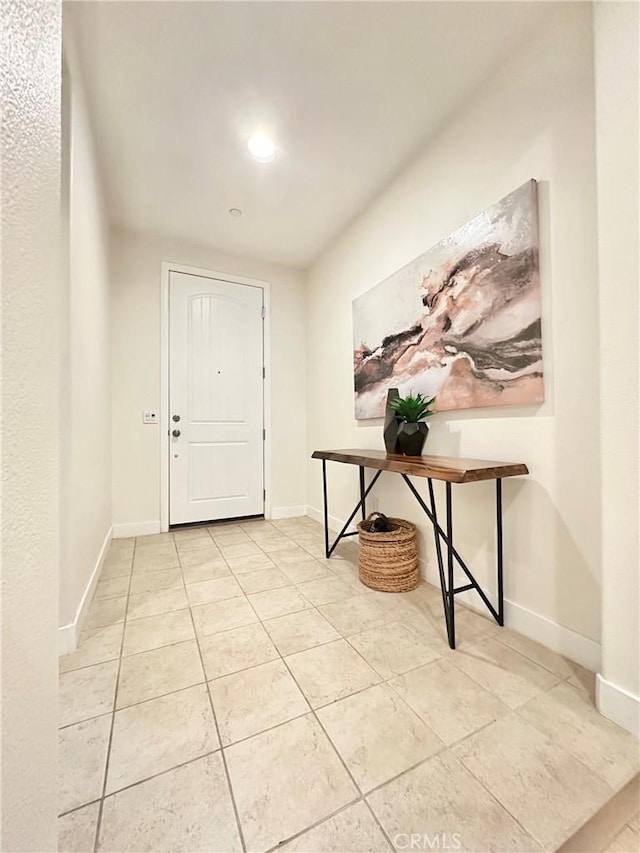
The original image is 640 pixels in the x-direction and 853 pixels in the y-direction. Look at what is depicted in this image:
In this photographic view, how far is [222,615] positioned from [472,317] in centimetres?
187

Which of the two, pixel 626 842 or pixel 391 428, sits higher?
pixel 391 428

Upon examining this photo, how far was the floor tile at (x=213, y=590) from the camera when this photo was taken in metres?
1.83

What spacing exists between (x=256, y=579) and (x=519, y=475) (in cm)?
150

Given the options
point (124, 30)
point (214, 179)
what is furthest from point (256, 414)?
point (124, 30)

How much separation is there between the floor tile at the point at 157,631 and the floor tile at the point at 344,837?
2.93 ft

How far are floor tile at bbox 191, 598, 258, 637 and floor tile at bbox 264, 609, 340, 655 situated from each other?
129 millimetres

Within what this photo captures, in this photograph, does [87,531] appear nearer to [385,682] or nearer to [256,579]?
[256,579]

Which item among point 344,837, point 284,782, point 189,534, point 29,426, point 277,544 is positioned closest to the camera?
point 29,426

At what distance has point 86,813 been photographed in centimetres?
81

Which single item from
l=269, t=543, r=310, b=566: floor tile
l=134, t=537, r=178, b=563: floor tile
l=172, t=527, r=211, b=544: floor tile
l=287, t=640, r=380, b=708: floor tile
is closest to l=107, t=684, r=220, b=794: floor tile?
l=287, t=640, r=380, b=708: floor tile

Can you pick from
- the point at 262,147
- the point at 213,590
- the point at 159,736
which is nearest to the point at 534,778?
the point at 159,736

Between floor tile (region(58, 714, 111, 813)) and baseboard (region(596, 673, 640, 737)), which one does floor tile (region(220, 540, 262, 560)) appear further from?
baseboard (region(596, 673, 640, 737))

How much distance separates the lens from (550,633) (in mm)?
1393

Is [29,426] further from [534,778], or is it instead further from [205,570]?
[205,570]
